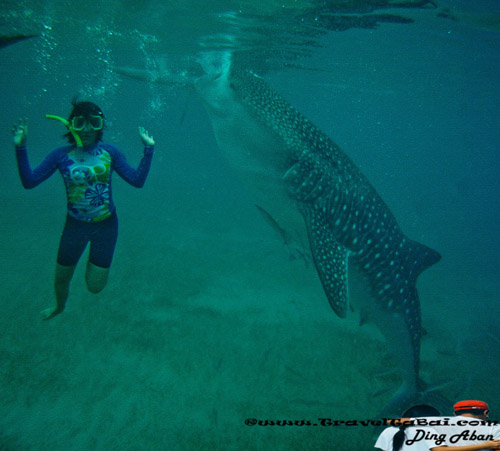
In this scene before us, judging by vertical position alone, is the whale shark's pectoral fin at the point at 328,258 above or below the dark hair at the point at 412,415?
below

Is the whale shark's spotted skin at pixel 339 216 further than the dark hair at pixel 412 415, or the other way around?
the whale shark's spotted skin at pixel 339 216

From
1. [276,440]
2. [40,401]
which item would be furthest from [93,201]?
[276,440]

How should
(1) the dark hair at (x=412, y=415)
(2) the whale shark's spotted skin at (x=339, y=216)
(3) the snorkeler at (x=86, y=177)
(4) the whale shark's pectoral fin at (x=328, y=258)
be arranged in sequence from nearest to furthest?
1. (1) the dark hair at (x=412, y=415)
2. (3) the snorkeler at (x=86, y=177)
3. (4) the whale shark's pectoral fin at (x=328, y=258)
4. (2) the whale shark's spotted skin at (x=339, y=216)

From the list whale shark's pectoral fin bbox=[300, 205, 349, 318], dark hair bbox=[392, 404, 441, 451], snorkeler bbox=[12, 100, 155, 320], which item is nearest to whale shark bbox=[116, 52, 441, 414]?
whale shark's pectoral fin bbox=[300, 205, 349, 318]

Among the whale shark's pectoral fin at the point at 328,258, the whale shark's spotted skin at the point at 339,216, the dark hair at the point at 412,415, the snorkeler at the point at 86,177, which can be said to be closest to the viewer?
the dark hair at the point at 412,415

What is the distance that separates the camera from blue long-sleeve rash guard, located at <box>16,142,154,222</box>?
3184 mm

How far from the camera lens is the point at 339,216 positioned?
14.1 feet

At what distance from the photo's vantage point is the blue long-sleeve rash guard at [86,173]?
3.18m

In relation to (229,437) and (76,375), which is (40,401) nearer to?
(76,375)

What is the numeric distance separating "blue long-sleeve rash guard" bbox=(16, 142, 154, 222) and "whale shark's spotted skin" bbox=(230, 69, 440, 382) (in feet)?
5.87

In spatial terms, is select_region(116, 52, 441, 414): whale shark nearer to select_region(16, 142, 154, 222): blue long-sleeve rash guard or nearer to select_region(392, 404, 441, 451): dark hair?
select_region(16, 142, 154, 222): blue long-sleeve rash guard

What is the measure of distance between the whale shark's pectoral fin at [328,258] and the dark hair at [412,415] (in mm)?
1869

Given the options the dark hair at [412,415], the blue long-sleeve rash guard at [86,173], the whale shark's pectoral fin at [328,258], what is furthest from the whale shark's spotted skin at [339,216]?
the dark hair at [412,415]

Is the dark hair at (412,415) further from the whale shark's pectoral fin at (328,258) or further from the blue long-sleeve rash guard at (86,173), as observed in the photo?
the blue long-sleeve rash guard at (86,173)
